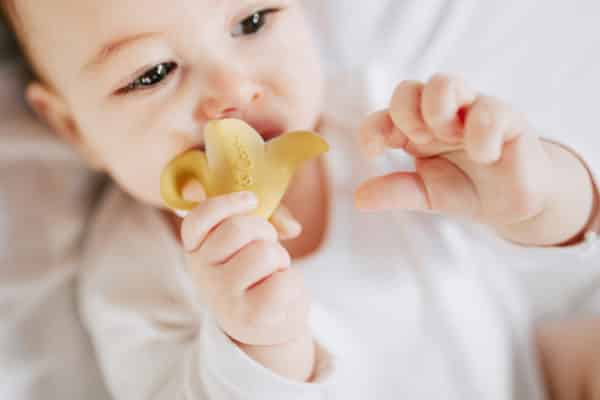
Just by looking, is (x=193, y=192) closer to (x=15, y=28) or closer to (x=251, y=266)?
(x=251, y=266)

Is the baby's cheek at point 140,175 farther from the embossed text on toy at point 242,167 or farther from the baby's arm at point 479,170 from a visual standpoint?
the baby's arm at point 479,170

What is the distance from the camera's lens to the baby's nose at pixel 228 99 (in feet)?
2.81

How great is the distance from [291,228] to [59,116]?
0.44 metres

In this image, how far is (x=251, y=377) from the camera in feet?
2.80

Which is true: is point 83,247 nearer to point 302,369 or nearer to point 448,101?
point 302,369

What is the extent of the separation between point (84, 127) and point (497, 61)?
66 centimetres

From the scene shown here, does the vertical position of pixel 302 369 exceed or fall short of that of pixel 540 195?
it falls short

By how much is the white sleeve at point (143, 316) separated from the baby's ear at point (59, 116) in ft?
0.41

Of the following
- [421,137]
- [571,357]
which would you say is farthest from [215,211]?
[571,357]

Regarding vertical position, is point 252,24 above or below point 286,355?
above

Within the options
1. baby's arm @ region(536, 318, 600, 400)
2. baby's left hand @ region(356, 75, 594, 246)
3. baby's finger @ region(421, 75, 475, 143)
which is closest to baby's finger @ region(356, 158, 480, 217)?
baby's left hand @ region(356, 75, 594, 246)

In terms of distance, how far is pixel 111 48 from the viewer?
0.87m

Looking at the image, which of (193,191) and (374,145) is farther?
(193,191)

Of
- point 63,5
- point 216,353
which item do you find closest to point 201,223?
point 216,353
